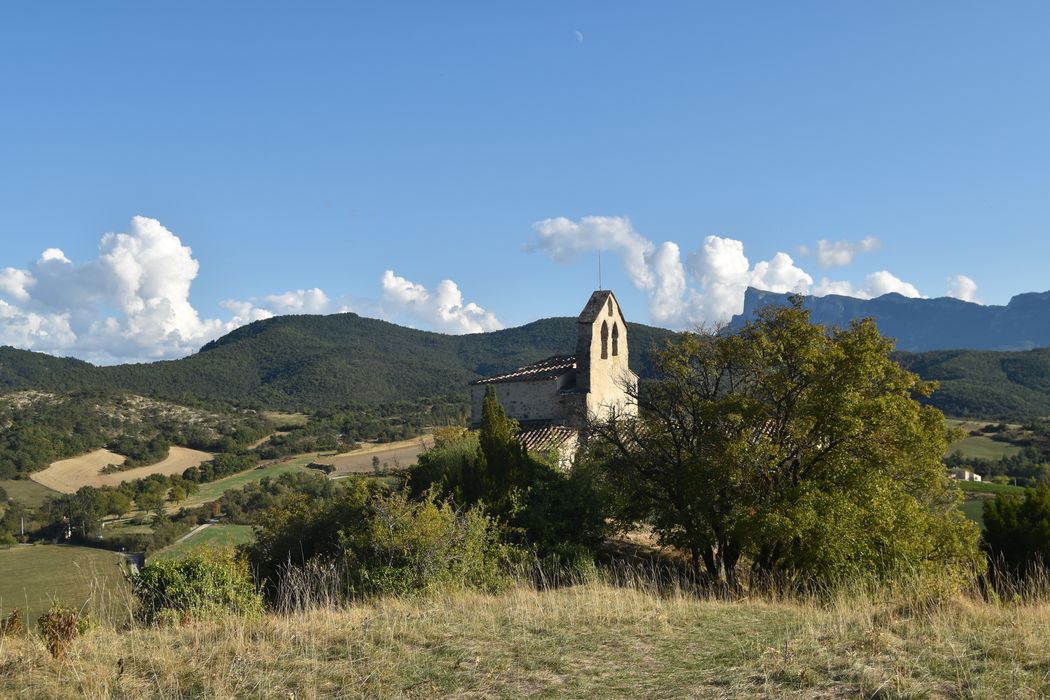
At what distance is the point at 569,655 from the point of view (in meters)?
8.48

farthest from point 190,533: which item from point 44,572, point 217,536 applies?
point 44,572

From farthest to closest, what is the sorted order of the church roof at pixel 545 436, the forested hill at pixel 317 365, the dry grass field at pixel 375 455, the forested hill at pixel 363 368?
the forested hill at pixel 317 365 < the forested hill at pixel 363 368 < the dry grass field at pixel 375 455 < the church roof at pixel 545 436

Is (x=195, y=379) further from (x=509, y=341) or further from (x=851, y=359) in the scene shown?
(x=851, y=359)

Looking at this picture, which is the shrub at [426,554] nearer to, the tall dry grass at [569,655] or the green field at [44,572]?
the tall dry grass at [569,655]

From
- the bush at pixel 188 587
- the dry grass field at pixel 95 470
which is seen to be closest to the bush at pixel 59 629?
the bush at pixel 188 587

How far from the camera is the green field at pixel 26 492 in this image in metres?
57.9

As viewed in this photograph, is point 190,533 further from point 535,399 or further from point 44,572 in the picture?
point 535,399

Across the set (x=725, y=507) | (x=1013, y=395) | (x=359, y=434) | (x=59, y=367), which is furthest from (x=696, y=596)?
(x=59, y=367)

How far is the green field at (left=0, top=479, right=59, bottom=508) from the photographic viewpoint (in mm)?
57906

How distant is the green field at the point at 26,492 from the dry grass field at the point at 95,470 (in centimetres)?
72

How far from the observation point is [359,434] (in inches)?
3223

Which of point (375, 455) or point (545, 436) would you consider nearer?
point (545, 436)

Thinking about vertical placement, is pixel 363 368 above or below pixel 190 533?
above

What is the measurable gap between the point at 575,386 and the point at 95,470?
190 ft
